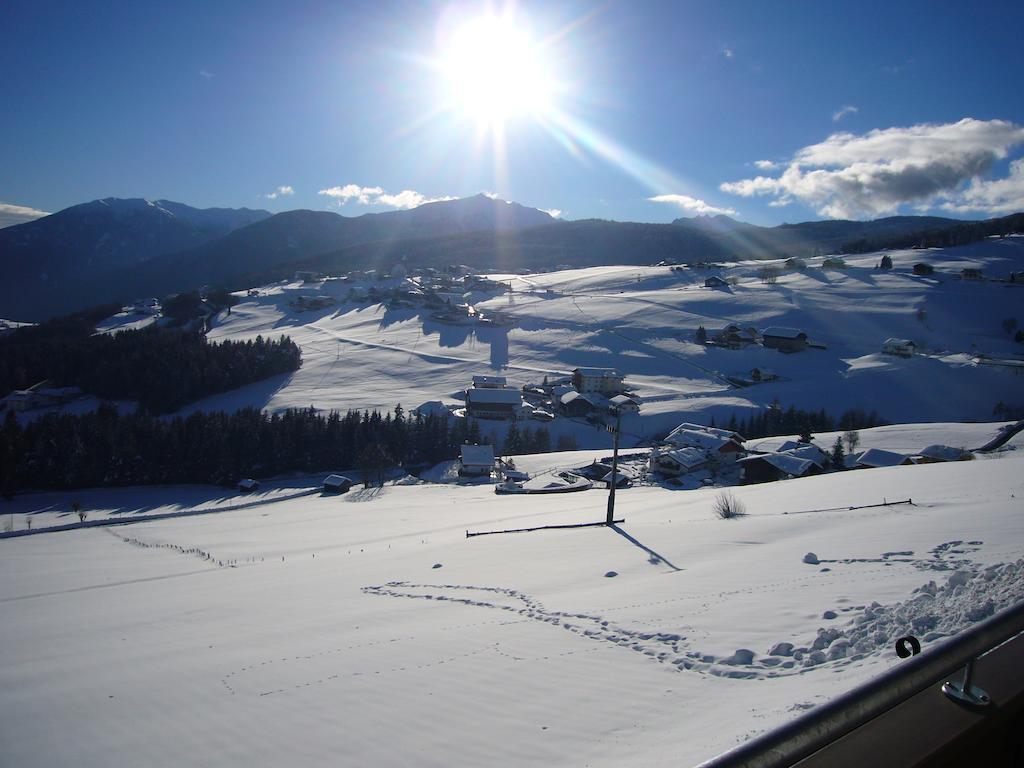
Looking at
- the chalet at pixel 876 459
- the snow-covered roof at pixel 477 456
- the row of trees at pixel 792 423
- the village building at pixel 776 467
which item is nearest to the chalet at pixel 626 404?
the row of trees at pixel 792 423

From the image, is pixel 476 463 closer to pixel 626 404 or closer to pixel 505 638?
pixel 626 404

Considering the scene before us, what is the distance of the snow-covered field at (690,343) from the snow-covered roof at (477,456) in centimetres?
1025

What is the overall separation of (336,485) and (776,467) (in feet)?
72.2

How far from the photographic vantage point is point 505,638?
698 centimetres

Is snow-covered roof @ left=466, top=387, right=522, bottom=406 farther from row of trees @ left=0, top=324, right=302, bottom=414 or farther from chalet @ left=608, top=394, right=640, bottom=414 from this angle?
row of trees @ left=0, top=324, right=302, bottom=414

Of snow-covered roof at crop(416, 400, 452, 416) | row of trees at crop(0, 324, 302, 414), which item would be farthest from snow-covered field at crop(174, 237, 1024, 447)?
row of trees at crop(0, 324, 302, 414)

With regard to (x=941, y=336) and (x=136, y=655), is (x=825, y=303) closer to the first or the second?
(x=941, y=336)

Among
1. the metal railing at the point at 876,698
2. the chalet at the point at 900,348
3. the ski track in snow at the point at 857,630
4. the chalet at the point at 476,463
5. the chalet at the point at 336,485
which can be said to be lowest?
the chalet at the point at 336,485

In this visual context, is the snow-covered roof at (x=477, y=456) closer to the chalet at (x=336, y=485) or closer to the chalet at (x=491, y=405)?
the chalet at (x=336, y=485)

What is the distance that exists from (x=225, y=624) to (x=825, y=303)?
7902 centimetres

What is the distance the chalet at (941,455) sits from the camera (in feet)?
86.3

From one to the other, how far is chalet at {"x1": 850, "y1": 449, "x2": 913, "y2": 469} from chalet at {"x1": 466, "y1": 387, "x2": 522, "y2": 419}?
2416 cm

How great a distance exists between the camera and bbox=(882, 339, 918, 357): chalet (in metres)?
56.3

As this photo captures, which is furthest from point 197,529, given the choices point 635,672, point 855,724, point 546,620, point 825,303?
point 825,303
